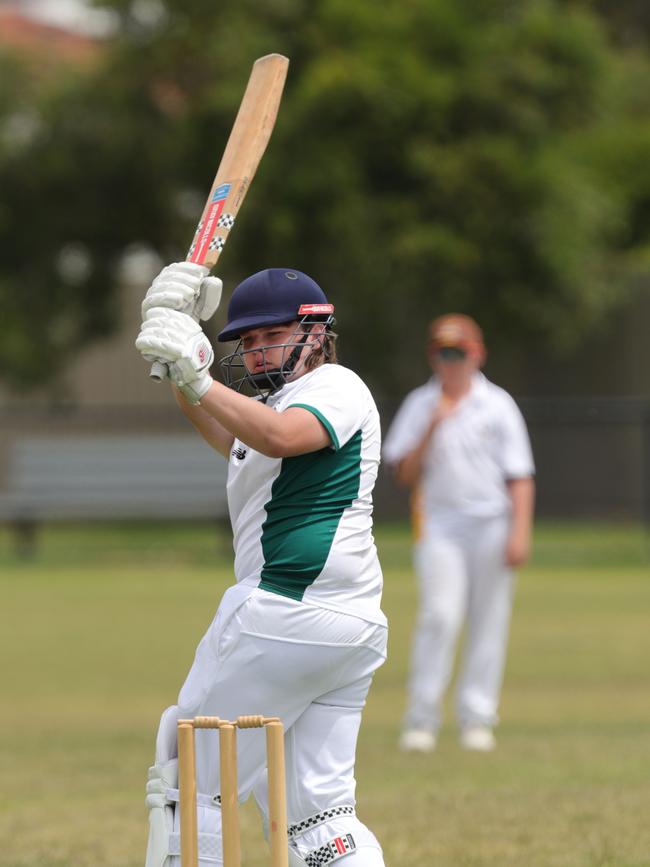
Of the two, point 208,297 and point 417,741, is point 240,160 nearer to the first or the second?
point 208,297

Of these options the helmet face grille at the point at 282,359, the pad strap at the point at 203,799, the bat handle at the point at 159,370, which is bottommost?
the pad strap at the point at 203,799

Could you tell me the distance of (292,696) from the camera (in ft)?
13.7

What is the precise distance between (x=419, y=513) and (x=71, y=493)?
1270cm

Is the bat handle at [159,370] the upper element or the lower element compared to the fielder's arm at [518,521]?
upper

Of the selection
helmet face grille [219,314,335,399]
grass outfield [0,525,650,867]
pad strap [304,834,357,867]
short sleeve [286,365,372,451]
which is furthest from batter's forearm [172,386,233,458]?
grass outfield [0,525,650,867]

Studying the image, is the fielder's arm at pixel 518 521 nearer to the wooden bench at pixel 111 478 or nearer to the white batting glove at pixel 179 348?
the white batting glove at pixel 179 348

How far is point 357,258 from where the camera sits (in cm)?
2247

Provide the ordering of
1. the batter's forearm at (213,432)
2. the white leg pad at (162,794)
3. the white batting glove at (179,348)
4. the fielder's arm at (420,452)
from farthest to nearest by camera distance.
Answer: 1. the fielder's arm at (420,452)
2. the batter's forearm at (213,432)
3. the white leg pad at (162,794)
4. the white batting glove at (179,348)

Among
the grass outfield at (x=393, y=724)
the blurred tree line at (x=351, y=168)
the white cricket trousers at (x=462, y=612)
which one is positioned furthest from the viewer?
the blurred tree line at (x=351, y=168)

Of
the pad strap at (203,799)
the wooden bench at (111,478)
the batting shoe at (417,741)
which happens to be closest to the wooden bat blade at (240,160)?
the pad strap at (203,799)

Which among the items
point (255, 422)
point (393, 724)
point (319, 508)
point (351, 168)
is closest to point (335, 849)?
point (319, 508)

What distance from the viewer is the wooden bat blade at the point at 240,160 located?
4.32 metres

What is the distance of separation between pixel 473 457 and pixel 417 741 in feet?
4.93

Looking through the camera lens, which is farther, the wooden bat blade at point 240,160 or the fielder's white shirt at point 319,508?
the wooden bat blade at point 240,160
